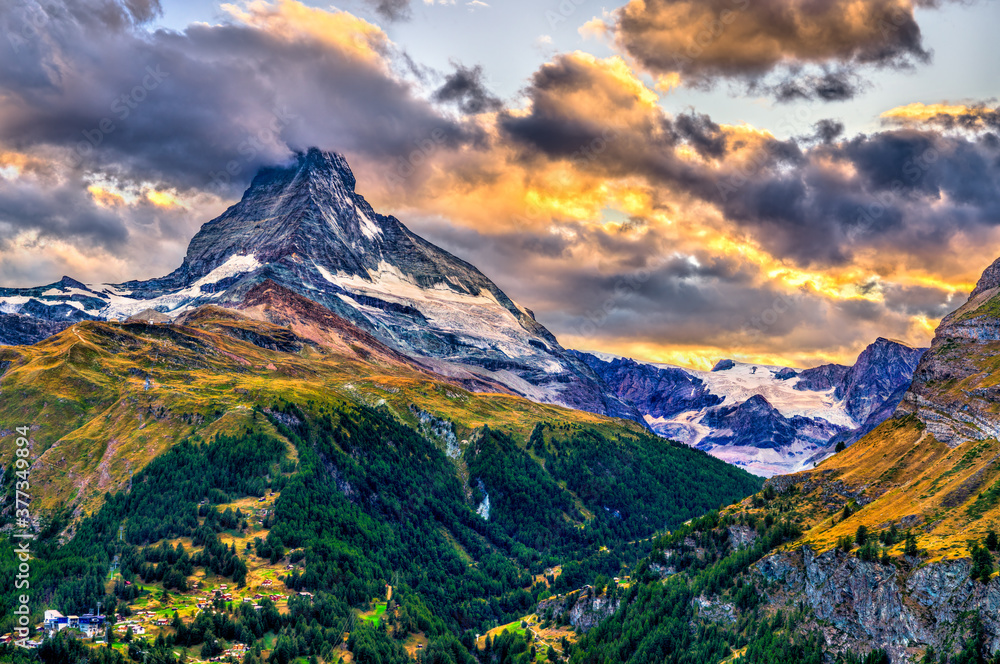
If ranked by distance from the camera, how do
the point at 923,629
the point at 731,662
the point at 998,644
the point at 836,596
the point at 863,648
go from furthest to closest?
1. the point at 731,662
2. the point at 836,596
3. the point at 863,648
4. the point at 923,629
5. the point at 998,644

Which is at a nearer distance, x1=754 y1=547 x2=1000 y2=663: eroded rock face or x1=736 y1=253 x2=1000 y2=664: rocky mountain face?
x1=754 y1=547 x2=1000 y2=663: eroded rock face

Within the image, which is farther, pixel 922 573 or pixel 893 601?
pixel 893 601

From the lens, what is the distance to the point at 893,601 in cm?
16188

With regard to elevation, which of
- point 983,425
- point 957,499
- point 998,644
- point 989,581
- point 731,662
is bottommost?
point 731,662

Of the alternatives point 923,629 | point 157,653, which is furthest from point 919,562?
point 157,653

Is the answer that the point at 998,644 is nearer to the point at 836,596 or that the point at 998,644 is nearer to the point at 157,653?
the point at 836,596

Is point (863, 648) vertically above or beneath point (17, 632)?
beneath

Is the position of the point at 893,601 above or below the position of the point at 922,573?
below

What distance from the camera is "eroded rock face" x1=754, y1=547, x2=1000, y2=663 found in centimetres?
14688

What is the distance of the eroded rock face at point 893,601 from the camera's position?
147 meters

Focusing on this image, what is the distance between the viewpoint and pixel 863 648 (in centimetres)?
16675

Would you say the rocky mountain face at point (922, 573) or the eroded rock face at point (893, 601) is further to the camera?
the rocky mountain face at point (922, 573)

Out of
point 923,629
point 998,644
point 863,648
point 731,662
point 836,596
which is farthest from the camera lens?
point 731,662

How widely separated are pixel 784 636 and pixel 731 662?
52.7 feet
